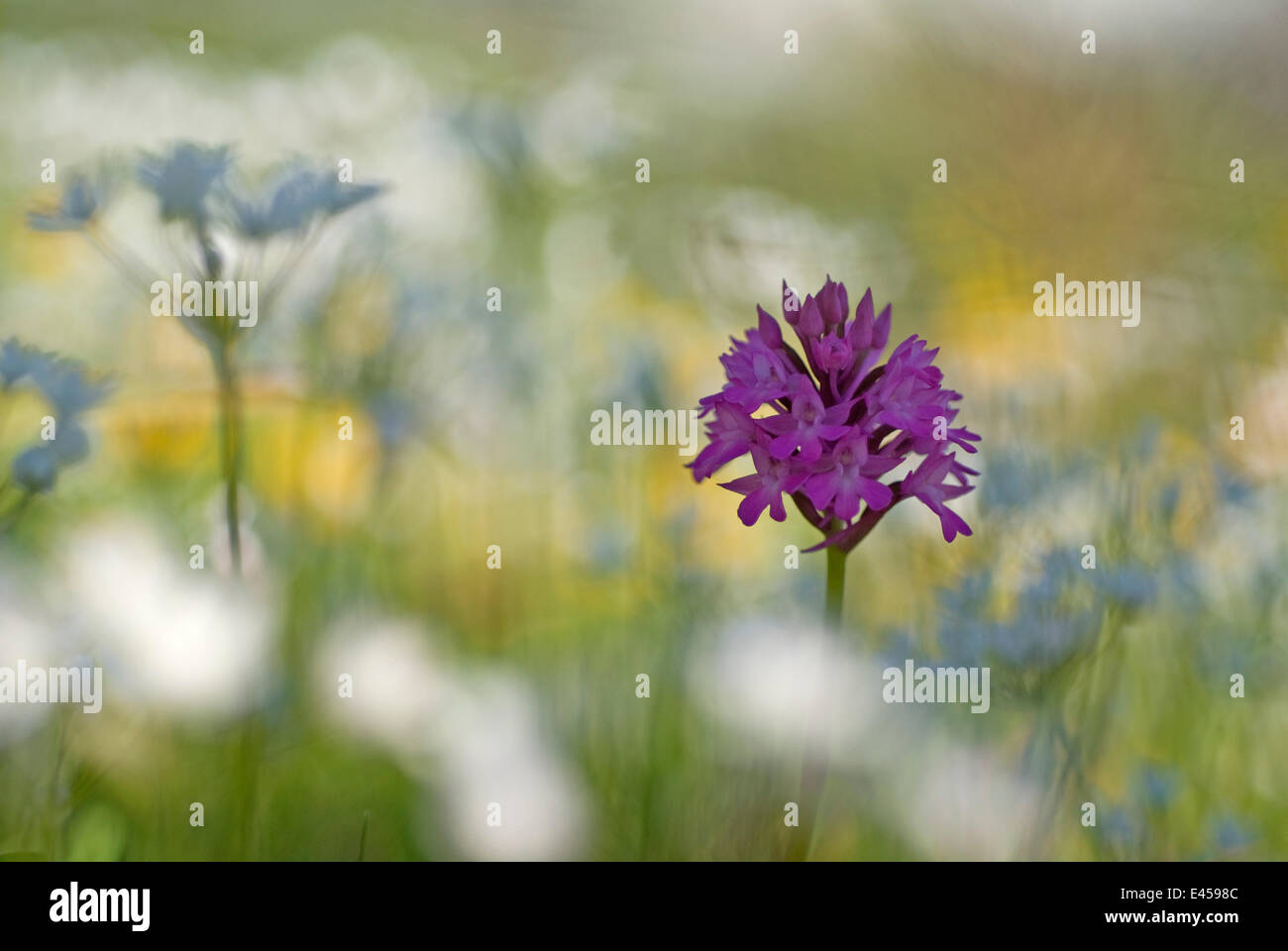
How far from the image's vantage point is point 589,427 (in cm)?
110

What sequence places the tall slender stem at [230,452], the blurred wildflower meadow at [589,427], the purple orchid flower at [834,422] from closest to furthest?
the purple orchid flower at [834,422]
the tall slender stem at [230,452]
the blurred wildflower meadow at [589,427]

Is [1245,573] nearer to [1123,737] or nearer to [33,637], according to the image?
[1123,737]

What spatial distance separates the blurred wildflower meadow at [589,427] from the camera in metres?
0.93

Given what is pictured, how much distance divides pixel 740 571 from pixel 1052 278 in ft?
1.62

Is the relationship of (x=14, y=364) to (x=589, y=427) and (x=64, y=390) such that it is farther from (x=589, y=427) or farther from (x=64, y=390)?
(x=589, y=427)

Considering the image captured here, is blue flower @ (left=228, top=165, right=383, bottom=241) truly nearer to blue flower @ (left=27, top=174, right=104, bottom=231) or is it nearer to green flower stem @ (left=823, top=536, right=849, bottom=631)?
blue flower @ (left=27, top=174, right=104, bottom=231)

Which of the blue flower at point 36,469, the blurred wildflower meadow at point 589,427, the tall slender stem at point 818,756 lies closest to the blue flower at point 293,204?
the blurred wildflower meadow at point 589,427

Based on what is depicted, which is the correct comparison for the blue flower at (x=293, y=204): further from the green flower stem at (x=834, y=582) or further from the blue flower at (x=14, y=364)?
the green flower stem at (x=834, y=582)

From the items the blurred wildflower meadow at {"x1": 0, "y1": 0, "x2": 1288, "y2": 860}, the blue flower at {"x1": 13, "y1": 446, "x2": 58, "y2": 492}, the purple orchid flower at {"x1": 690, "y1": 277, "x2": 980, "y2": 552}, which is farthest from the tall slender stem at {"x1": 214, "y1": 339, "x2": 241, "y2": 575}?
the purple orchid flower at {"x1": 690, "y1": 277, "x2": 980, "y2": 552}

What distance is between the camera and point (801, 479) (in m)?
0.59

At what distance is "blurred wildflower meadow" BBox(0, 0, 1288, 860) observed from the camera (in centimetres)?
93

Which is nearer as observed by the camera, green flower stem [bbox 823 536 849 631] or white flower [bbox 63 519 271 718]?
green flower stem [bbox 823 536 849 631]
